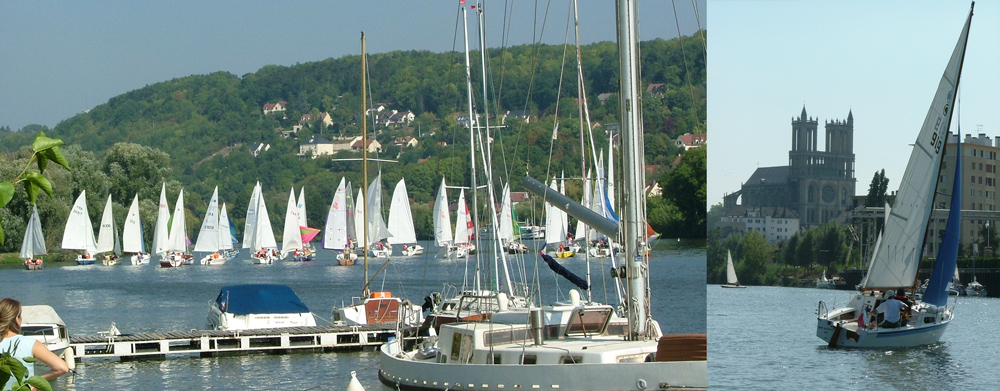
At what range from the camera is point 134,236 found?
74.1m

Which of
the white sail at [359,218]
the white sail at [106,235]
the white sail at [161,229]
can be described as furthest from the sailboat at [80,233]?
the white sail at [359,218]

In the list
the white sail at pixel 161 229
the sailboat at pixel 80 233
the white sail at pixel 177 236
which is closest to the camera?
the sailboat at pixel 80 233

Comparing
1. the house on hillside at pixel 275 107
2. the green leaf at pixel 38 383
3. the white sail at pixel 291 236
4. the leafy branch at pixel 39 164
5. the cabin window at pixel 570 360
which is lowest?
the white sail at pixel 291 236

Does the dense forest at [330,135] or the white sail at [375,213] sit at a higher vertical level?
the dense forest at [330,135]

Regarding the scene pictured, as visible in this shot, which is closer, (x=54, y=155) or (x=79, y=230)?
(x=54, y=155)

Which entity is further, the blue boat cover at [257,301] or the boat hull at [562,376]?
the blue boat cover at [257,301]

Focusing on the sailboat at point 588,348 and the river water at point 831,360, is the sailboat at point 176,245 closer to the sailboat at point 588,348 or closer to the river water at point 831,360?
the river water at point 831,360

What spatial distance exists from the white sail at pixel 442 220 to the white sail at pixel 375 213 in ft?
9.76

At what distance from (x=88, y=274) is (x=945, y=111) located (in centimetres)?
5191

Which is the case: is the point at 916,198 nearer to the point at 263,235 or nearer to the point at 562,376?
the point at 562,376

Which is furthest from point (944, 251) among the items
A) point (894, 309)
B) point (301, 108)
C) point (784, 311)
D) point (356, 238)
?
point (301, 108)

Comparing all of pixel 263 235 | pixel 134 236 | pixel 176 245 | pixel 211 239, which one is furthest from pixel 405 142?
pixel 134 236

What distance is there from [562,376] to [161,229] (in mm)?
64732

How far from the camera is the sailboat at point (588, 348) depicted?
30.8 ft
